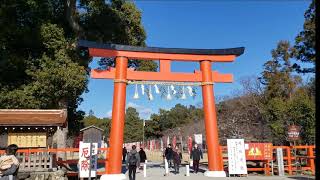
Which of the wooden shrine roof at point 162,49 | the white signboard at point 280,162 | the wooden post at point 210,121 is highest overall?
the wooden shrine roof at point 162,49

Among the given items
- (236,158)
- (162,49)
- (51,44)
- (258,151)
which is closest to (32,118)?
(51,44)

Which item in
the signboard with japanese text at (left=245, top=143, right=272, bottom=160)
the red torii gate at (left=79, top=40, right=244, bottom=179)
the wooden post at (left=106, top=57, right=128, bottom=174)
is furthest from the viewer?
the signboard with japanese text at (left=245, top=143, right=272, bottom=160)

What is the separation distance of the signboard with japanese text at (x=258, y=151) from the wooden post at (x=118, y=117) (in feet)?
19.8

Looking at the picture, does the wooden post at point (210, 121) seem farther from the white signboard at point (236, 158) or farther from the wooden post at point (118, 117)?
the wooden post at point (118, 117)

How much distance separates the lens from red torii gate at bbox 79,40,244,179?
16.5 m

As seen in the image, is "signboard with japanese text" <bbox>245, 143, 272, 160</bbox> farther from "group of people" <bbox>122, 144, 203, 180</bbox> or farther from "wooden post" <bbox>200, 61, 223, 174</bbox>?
"group of people" <bbox>122, 144, 203, 180</bbox>

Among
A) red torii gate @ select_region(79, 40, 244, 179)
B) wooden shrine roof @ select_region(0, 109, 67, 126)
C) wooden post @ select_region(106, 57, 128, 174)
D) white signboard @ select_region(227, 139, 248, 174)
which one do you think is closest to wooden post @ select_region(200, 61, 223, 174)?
red torii gate @ select_region(79, 40, 244, 179)

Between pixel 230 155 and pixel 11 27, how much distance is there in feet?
46.0

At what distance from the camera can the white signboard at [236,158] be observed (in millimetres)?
17203

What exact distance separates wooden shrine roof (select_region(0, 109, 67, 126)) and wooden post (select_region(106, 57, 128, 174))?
9.54 ft

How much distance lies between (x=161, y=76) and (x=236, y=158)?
509 centimetres

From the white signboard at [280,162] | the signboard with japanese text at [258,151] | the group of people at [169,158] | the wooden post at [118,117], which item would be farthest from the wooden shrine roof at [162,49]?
the white signboard at [280,162]
